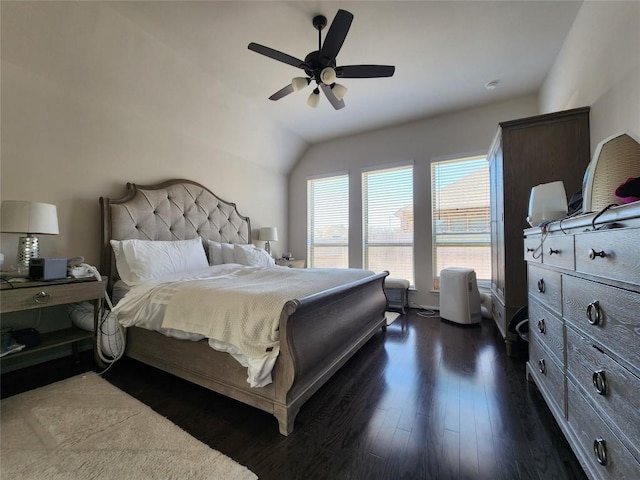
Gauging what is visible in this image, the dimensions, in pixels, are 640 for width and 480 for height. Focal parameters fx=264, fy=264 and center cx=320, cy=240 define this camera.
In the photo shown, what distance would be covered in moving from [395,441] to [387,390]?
504 millimetres

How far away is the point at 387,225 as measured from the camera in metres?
4.54

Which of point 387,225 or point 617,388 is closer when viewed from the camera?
point 617,388

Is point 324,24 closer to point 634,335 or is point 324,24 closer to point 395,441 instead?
point 634,335

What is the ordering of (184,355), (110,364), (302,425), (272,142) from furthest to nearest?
1. (272,142)
2. (110,364)
3. (184,355)
4. (302,425)

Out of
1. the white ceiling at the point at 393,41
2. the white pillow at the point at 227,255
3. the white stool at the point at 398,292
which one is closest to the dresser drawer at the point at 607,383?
the white ceiling at the point at 393,41

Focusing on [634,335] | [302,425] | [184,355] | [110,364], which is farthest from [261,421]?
[634,335]

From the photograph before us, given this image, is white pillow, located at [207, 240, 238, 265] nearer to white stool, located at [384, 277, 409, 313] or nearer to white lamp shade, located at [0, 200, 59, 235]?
white lamp shade, located at [0, 200, 59, 235]

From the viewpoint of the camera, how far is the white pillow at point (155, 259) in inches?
94.2

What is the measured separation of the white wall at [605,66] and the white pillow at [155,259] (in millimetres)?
3605

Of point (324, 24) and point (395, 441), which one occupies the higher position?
point (324, 24)

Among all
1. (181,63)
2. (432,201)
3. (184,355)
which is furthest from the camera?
(432,201)

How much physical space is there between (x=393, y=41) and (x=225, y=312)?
112 inches

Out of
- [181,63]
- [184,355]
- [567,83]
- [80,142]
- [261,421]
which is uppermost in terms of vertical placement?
[181,63]

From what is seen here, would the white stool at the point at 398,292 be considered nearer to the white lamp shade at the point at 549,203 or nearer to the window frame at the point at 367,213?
the window frame at the point at 367,213
